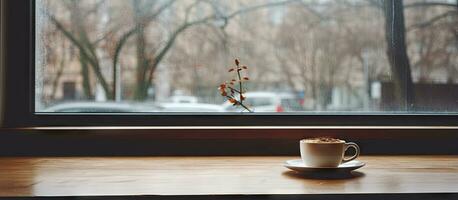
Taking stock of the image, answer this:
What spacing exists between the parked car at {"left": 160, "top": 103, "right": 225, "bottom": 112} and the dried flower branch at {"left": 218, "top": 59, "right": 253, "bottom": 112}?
51 mm

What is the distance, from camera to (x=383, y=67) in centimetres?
182

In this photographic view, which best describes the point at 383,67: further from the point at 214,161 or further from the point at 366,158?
the point at 214,161

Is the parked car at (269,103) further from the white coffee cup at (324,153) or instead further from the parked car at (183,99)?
the white coffee cup at (324,153)

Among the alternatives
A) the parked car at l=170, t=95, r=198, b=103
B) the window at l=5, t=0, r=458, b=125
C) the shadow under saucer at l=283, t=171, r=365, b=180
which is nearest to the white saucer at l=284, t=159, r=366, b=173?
the shadow under saucer at l=283, t=171, r=365, b=180

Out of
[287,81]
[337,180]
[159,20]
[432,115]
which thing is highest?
[159,20]

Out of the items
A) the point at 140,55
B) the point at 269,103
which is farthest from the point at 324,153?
the point at 140,55

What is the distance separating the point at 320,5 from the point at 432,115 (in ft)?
1.62

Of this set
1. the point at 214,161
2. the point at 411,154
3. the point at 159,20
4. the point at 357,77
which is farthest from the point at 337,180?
the point at 159,20

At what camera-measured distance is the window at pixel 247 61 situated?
5.75ft

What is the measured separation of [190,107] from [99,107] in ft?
0.92

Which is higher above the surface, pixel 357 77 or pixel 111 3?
pixel 111 3

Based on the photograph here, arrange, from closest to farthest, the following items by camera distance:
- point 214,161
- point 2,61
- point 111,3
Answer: point 214,161 < point 2,61 < point 111,3

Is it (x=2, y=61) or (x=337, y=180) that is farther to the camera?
(x=2, y=61)

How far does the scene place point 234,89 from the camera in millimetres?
1770
